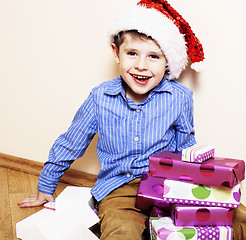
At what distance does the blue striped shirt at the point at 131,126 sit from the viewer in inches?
43.9

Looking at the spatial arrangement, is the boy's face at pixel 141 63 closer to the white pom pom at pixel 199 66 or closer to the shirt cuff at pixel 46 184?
the white pom pom at pixel 199 66

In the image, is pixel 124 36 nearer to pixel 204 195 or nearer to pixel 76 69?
pixel 76 69

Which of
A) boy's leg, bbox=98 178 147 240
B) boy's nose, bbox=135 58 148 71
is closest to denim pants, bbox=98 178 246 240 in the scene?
boy's leg, bbox=98 178 147 240

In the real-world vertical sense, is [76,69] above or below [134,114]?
above

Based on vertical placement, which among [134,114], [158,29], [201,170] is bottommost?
[201,170]

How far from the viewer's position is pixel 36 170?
1518 millimetres

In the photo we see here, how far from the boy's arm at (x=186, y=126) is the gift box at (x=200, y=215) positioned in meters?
0.28

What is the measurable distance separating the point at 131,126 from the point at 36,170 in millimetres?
583

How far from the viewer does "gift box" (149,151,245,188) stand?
879 mm

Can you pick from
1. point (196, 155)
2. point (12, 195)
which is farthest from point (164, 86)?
point (12, 195)

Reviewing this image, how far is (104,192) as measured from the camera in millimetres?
1137

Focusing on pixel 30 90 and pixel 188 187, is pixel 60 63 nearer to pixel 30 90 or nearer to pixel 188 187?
pixel 30 90

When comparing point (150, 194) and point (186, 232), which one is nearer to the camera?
point (186, 232)

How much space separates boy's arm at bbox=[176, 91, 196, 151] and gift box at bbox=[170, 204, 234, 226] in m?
0.28
